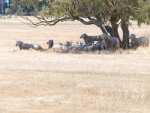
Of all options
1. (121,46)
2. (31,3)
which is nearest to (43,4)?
(31,3)

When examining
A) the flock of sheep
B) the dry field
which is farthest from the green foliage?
the dry field

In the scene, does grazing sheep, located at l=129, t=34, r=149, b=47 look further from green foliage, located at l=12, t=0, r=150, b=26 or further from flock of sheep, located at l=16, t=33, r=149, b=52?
green foliage, located at l=12, t=0, r=150, b=26

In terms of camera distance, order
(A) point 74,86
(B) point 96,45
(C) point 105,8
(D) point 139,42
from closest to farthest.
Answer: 1. (A) point 74,86
2. (C) point 105,8
3. (B) point 96,45
4. (D) point 139,42

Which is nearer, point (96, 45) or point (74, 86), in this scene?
point (74, 86)

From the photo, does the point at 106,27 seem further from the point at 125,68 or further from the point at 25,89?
the point at 25,89

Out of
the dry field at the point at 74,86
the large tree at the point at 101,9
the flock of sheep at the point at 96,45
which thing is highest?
the large tree at the point at 101,9

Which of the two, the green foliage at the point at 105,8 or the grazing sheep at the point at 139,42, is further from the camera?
the grazing sheep at the point at 139,42

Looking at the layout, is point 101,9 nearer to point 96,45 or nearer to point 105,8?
point 105,8

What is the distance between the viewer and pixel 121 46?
21297 millimetres

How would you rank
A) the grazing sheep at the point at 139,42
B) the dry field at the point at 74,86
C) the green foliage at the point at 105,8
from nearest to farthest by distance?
the dry field at the point at 74,86 < the green foliage at the point at 105,8 < the grazing sheep at the point at 139,42

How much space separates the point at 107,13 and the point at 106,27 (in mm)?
2149

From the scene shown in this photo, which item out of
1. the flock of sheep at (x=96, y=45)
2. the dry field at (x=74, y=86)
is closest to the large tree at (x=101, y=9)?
the flock of sheep at (x=96, y=45)

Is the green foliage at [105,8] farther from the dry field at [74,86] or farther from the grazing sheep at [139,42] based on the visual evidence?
the dry field at [74,86]

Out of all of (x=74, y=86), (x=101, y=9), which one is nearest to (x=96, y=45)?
(x=101, y=9)
